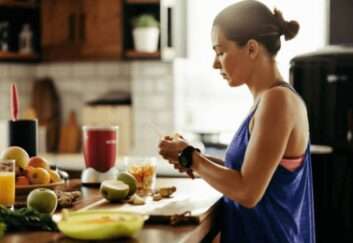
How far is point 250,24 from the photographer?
2205 millimetres

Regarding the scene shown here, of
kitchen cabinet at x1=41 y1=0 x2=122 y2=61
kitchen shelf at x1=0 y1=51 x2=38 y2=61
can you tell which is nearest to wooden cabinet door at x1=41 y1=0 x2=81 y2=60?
kitchen cabinet at x1=41 y1=0 x2=122 y2=61

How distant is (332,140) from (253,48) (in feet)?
6.33

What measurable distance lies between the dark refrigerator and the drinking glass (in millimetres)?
1560

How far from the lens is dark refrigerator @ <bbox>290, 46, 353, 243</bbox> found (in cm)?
393

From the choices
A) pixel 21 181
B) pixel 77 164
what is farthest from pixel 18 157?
pixel 77 164

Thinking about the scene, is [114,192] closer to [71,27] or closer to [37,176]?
[37,176]

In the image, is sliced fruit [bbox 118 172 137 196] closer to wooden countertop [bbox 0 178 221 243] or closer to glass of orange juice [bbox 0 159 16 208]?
wooden countertop [bbox 0 178 221 243]

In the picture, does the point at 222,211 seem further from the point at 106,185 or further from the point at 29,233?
the point at 29,233

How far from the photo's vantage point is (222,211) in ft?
7.89

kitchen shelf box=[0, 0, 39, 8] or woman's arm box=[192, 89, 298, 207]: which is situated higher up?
kitchen shelf box=[0, 0, 39, 8]

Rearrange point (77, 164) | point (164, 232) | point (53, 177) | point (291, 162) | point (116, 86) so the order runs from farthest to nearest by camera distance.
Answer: point (116, 86)
point (77, 164)
point (53, 177)
point (291, 162)
point (164, 232)

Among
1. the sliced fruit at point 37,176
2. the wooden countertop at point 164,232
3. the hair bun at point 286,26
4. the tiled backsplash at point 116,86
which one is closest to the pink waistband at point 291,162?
the wooden countertop at point 164,232

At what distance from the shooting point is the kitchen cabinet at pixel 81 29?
192 inches

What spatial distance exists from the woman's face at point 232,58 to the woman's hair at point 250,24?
0.07 feet
